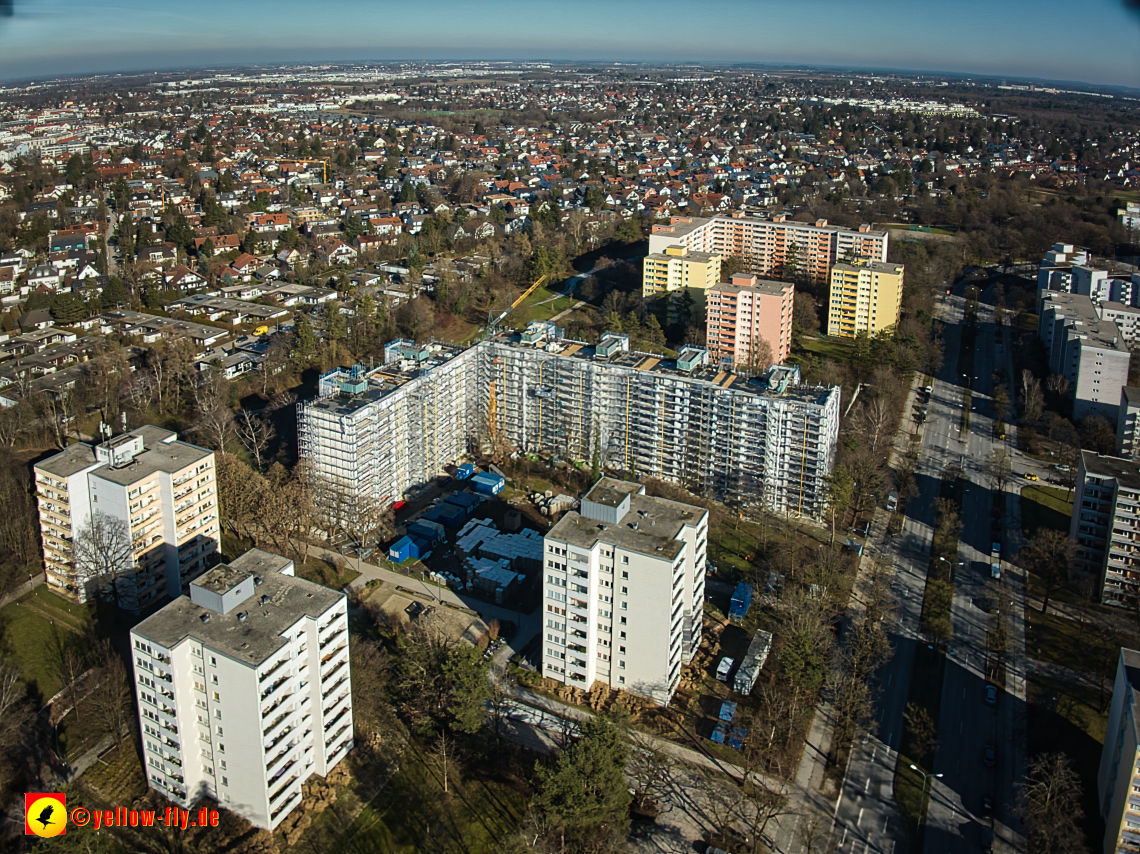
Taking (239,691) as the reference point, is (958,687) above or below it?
below

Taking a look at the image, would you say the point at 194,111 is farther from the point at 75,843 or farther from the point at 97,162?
the point at 75,843

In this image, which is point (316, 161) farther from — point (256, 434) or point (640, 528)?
point (640, 528)

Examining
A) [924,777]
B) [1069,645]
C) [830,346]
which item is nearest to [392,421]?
[924,777]

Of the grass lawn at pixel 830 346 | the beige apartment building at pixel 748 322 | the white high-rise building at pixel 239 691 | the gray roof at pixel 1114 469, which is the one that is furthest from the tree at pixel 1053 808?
the grass lawn at pixel 830 346

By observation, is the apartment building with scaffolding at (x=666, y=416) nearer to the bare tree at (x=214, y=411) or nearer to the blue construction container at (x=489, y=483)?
the blue construction container at (x=489, y=483)

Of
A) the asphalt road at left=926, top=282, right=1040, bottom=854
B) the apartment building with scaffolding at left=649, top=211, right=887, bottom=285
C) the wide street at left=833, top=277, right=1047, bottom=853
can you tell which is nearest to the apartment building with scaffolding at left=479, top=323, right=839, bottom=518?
the wide street at left=833, top=277, right=1047, bottom=853

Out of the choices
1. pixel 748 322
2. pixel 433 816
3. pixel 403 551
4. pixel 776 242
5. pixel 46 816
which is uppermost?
pixel 776 242
